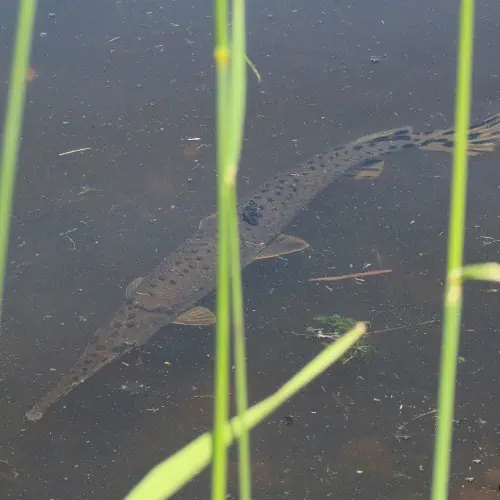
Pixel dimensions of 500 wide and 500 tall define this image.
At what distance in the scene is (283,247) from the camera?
4.32 meters

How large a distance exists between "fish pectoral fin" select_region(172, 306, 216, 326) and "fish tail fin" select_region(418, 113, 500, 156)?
1.72 meters

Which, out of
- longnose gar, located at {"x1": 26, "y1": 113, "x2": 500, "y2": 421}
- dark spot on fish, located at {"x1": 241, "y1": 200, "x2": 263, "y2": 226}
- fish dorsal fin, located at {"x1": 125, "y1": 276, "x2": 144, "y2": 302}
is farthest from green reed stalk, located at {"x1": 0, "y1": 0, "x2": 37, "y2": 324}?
dark spot on fish, located at {"x1": 241, "y1": 200, "x2": 263, "y2": 226}

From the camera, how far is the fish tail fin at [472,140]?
479 cm

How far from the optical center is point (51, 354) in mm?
3742

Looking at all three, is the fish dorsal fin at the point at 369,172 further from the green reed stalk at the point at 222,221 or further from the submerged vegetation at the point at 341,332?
the green reed stalk at the point at 222,221

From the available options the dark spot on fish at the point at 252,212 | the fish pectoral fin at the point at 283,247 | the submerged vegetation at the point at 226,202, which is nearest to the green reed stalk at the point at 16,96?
the submerged vegetation at the point at 226,202

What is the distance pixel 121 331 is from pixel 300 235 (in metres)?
1.10

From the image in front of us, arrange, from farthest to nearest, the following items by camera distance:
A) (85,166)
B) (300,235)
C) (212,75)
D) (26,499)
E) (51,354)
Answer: (212,75) < (85,166) < (300,235) < (51,354) < (26,499)

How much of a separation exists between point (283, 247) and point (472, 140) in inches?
54.3

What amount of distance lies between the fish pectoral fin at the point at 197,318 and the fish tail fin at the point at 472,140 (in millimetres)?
1719

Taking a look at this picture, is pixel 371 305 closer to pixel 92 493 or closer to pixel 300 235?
pixel 300 235

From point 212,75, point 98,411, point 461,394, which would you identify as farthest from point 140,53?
point 461,394

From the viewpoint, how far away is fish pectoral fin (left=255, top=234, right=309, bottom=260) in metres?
4.27

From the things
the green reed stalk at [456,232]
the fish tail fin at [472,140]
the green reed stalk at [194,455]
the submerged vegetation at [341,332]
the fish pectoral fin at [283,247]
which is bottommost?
the submerged vegetation at [341,332]
